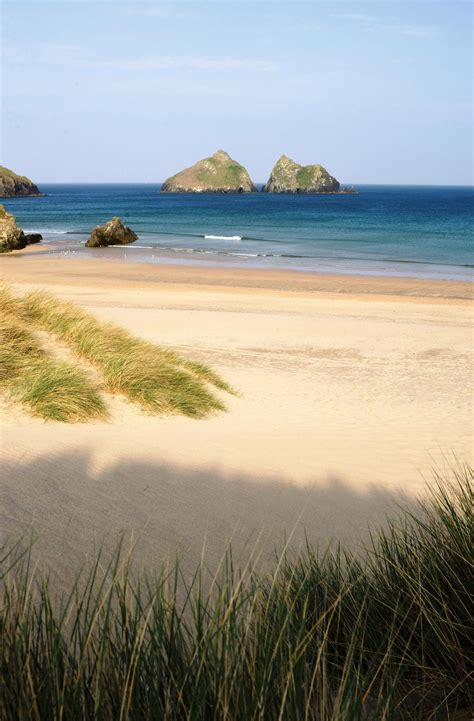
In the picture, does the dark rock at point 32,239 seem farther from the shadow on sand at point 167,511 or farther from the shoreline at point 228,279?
the shadow on sand at point 167,511

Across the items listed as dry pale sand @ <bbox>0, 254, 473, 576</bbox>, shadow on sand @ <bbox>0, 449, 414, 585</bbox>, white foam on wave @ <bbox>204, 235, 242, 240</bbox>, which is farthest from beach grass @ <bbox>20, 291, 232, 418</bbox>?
white foam on wave @ <bbox>204, 235, 242, 240</bbox>

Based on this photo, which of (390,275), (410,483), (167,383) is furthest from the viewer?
(390,275)

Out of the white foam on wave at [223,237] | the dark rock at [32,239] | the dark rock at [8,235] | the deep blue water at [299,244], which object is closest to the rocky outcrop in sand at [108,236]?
the deep blue water at [299,244]

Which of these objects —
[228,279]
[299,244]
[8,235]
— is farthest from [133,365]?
[299,244]

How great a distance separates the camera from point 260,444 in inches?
302

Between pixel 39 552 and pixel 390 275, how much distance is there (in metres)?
28.4

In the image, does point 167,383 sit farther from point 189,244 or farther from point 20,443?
point 189,244

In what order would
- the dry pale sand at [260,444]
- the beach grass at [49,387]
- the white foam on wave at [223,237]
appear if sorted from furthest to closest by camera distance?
the white foam on wave at [223,237]
the beach grass at [49,387]
the dry pale sand at [260,444]

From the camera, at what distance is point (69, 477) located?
569 cm

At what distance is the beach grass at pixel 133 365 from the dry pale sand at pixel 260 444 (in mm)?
253

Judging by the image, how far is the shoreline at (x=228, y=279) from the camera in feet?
81.0

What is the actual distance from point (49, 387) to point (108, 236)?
36295 mm

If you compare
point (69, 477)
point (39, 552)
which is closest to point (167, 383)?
point (69, 477)

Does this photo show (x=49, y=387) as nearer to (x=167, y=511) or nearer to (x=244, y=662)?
(x=167, y=511)
